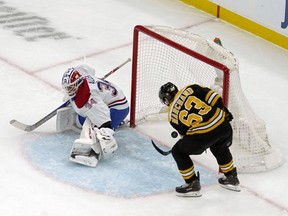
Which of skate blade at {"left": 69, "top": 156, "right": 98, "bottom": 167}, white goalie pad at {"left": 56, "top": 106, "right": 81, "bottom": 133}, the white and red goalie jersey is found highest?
the white and red goalie jersey

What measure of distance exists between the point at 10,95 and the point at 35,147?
740 mm

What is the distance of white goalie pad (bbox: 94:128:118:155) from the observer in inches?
188

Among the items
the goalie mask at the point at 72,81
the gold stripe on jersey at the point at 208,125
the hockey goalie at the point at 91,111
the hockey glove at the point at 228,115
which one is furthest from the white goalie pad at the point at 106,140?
the hockey glove at the point at 228,115

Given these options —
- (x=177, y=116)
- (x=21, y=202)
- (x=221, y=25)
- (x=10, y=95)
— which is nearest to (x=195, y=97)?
(x=177, y=116)

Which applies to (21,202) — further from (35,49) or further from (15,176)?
(35,49)

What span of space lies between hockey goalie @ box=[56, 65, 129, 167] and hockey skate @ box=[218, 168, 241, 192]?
2.04 ft

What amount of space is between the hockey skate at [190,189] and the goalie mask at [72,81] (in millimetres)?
808

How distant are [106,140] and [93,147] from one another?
0.08 meters

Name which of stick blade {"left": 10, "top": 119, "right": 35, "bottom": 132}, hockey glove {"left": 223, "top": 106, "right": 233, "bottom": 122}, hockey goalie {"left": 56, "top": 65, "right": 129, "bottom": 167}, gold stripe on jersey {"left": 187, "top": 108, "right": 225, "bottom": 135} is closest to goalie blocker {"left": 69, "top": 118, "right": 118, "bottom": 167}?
hockey goalie {"left": 56, "top": 65, "right": 129, "bottom": 167}

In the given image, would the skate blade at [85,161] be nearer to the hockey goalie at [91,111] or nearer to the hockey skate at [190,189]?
the hockey goalie at [91,111]

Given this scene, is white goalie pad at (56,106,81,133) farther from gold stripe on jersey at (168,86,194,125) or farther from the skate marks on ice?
gold stripe on jersey at (168,86,194,125)

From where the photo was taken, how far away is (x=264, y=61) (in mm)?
6379

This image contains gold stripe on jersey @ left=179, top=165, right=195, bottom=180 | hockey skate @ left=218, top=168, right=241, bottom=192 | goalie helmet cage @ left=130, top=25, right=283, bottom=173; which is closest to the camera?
gold stripe on jersey @ left=179, top=165, right=195, bottom=180

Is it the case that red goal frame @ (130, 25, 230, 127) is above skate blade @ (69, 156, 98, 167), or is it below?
above
